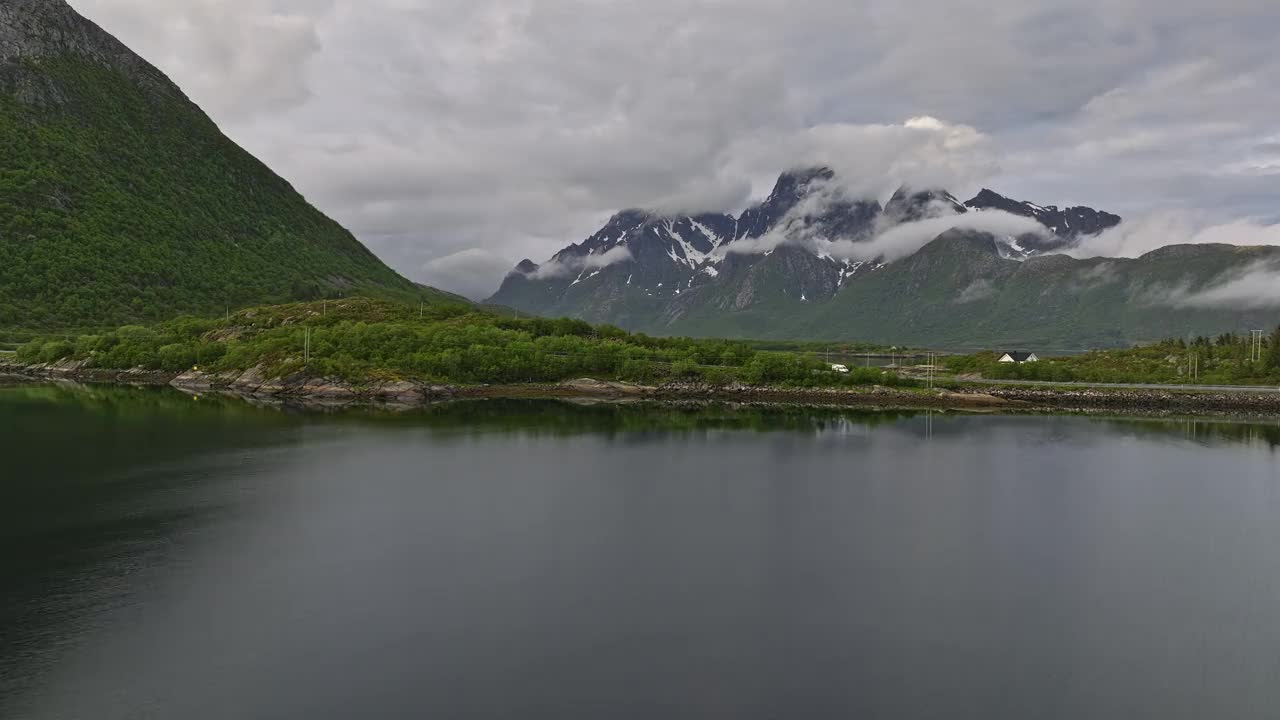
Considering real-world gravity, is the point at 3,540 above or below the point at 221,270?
below

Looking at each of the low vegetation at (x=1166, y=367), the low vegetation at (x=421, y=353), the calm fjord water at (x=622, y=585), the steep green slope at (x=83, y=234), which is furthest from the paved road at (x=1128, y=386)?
the steep green slope at (x=83, y=234)

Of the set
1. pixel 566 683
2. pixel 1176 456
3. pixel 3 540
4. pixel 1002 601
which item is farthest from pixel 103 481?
pixel 1176 456

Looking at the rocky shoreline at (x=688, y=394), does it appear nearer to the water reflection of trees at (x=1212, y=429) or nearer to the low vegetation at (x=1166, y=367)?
the water reflection of trees at (x=1212, y=429)

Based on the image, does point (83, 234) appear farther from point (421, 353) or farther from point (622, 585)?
point (622, 585)

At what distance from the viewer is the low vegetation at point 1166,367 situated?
126 m

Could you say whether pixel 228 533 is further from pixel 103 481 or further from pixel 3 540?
pixel 103 481

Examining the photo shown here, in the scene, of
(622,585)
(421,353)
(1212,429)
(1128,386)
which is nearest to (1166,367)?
(1128,386)

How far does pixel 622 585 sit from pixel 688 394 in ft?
289

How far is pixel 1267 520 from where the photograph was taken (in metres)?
44.7

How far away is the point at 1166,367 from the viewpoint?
139m

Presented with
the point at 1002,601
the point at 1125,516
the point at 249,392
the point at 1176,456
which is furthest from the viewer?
the point at 249,392

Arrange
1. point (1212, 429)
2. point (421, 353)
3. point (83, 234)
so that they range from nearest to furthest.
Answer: point (1212, 429) → point (421, 353) → point (83, 234)

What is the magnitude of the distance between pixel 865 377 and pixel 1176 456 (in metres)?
57.5

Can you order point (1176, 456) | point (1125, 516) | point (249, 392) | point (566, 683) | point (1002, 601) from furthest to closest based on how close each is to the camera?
point (249, 392) → point (1176, 456) → point (1125, 516) → point (1002, 601) → point (566, 683)
